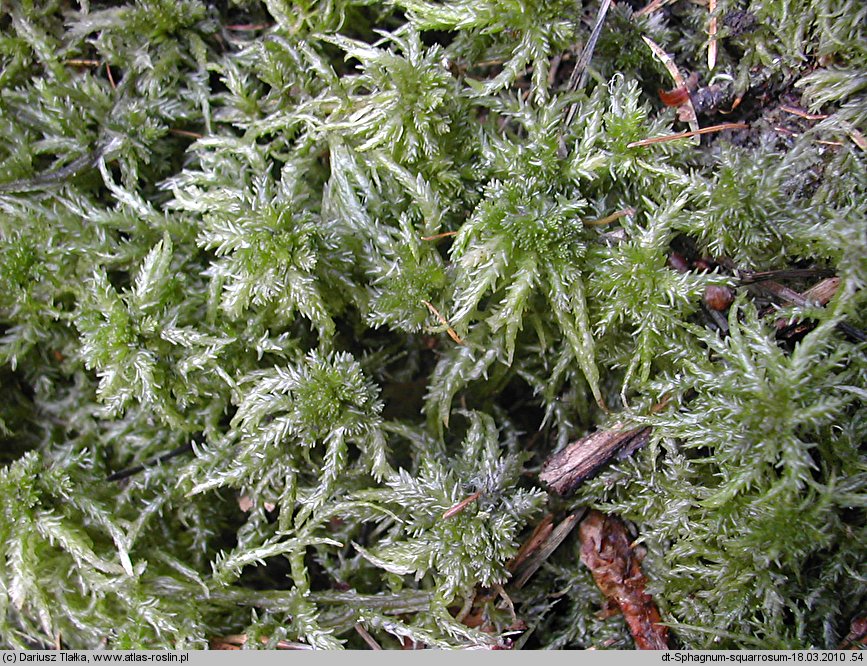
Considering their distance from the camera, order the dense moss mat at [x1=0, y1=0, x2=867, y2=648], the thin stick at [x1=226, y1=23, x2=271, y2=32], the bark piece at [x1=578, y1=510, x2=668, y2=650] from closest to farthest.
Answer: the dense moss mat at [x1=0, y1=0, x2=867, y2=648] → the bark piece at [x1=578, y1=510, x2=668, y2=650] → the thin stick at [x1=226, y1=23, x2=271, y2=32]

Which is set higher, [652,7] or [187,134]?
[652,7]

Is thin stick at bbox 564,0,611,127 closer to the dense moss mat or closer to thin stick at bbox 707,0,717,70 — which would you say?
the dense moss mat

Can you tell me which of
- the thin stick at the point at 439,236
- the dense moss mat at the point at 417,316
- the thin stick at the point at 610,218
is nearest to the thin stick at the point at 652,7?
the dense moss mat at the point at 417,316

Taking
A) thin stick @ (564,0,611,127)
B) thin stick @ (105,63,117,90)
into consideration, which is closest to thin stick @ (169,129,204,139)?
thin stick @ (105,63,117,90)

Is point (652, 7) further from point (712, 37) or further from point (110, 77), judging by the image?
point (110, 77)

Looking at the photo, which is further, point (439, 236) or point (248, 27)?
point (248, 27)

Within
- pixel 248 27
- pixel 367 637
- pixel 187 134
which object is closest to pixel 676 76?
pixel 248 27

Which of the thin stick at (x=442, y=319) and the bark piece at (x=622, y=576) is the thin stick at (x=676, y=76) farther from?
the bark piece at (x=622, y=576)
